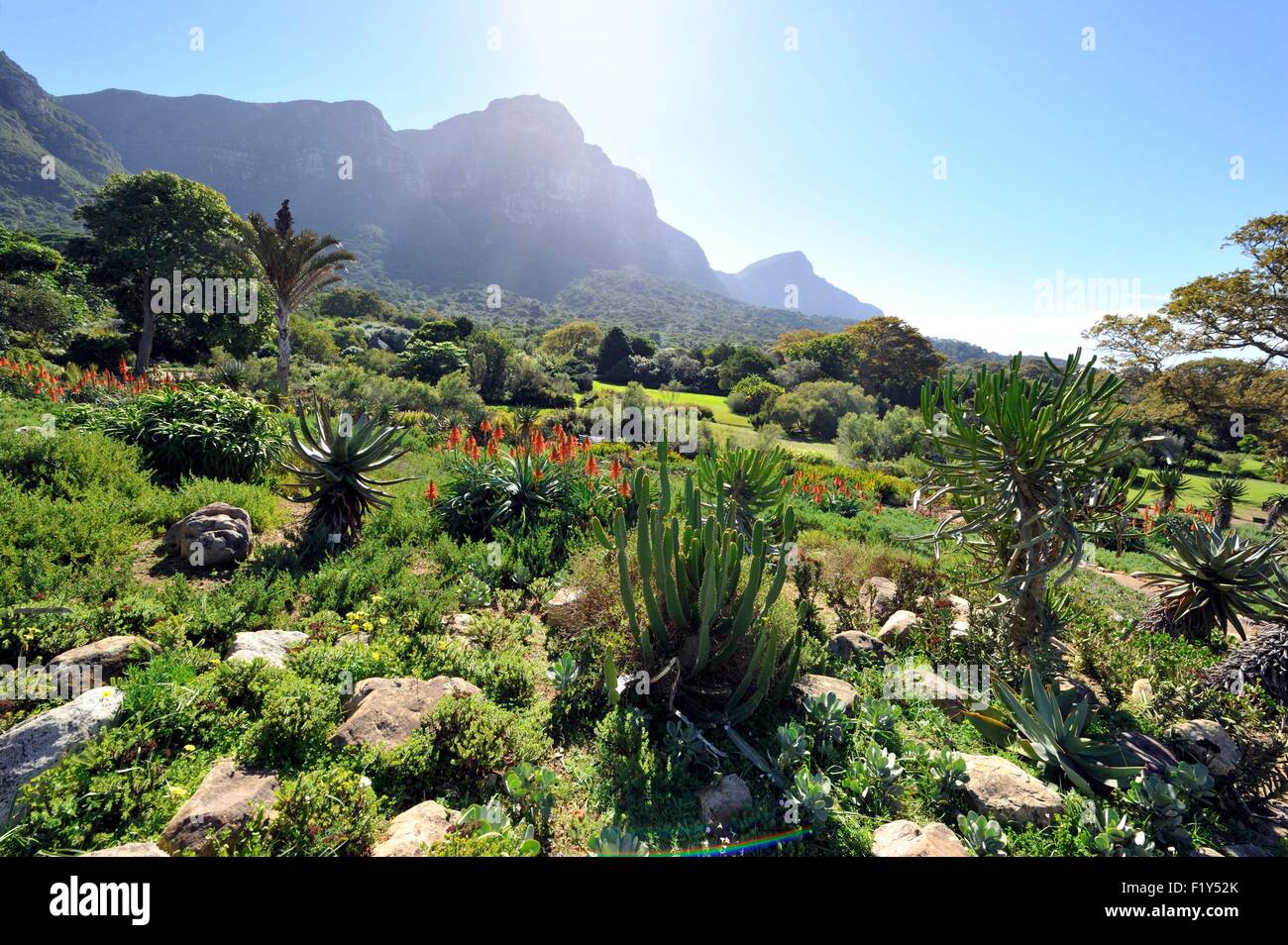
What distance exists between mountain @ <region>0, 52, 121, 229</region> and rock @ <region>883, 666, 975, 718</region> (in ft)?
244

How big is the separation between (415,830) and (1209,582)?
7970mm

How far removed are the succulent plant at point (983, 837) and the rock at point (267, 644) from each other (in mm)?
4361

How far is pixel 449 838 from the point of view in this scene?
228 cm

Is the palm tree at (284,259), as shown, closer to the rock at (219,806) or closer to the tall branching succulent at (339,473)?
the tall branching succulent at (339,473)

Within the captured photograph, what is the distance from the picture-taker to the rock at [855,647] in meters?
4.96

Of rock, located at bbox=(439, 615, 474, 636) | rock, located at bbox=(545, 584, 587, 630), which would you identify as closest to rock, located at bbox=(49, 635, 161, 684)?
rock, located at bbox=(439, 615, 474, 636)

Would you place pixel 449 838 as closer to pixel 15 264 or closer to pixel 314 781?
pixel 314 781

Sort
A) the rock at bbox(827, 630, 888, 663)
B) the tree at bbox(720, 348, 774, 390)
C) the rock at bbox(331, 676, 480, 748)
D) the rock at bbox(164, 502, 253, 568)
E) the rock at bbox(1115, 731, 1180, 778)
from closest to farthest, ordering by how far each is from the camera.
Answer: the rock at bbox(331, 676, 480, 748), the rock at bbox(1115, 731, 1180, 778), the rock at bbox(827, 630, 888, 663), the rock at bbox(164, 502, 253, 568), the tree at bbox(720, 348, 774, 390)

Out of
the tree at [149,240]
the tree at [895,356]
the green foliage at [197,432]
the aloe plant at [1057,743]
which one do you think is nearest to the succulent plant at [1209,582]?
the aloe plant at [1057,743]

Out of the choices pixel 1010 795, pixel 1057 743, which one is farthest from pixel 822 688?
pixel 1057 743

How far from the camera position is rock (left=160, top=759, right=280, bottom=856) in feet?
7.23

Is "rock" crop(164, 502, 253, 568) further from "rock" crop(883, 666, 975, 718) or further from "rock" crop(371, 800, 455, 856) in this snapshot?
"rock" crop(883, 666, 975, 718)

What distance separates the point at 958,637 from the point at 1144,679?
1.50 metres
